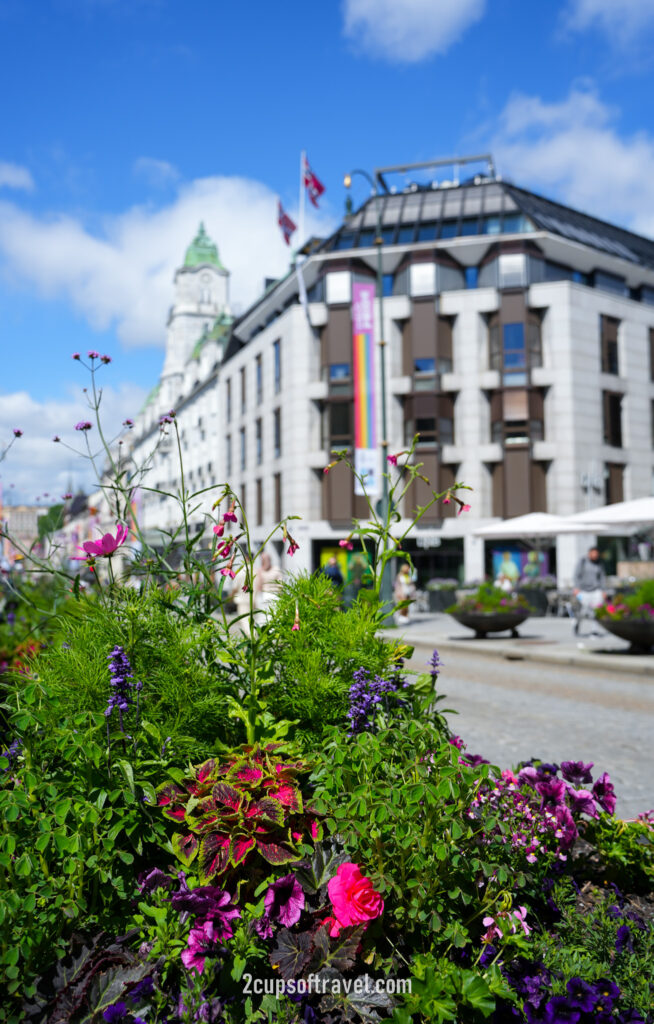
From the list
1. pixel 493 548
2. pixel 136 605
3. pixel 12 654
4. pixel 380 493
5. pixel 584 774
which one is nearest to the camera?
pixel 136 605

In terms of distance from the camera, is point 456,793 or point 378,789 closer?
point 456,793

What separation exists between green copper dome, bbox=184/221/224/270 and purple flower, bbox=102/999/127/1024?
10777 centimetres

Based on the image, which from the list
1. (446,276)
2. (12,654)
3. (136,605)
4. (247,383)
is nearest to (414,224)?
(446,276)

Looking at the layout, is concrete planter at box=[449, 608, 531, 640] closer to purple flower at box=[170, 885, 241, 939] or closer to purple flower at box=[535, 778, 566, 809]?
purple flower at box=[535, 778, 566, 809]

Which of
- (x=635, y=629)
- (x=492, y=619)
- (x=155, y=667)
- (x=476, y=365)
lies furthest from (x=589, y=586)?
(x=476, y=365)

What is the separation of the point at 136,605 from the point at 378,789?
3.50ft

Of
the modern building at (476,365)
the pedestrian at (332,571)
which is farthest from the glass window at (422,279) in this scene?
the pedestrian at (332,571)

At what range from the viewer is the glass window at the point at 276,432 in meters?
46.6

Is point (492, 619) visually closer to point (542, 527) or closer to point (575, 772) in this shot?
point (542, 527)

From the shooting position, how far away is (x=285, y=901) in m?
2.15

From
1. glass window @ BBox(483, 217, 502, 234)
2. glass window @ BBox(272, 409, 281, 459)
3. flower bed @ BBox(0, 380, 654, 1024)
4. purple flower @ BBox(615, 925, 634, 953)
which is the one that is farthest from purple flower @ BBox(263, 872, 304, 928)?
glass window @ BBox(272, 409, 281, 459)

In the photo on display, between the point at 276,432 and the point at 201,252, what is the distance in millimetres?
68608

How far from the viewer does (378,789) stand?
7.03 ft

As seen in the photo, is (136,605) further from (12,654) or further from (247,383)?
(247,383)
